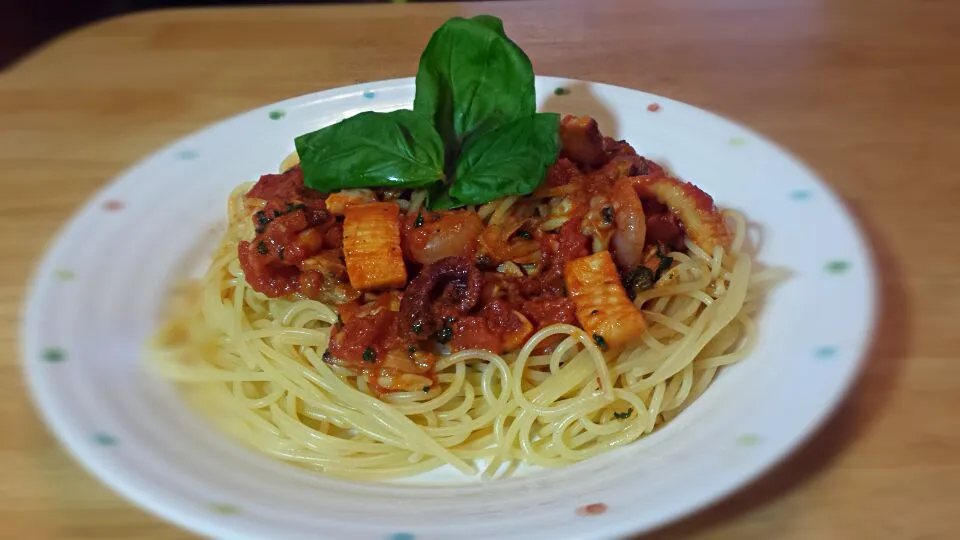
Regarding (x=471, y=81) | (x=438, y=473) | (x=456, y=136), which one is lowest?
(x=438, y=473)

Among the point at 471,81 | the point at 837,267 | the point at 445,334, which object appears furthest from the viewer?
the point at 471,81

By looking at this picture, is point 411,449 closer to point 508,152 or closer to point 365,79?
point 508,152

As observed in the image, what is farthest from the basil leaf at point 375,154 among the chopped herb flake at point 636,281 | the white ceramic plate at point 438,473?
the white ceramic plate at point 438,473

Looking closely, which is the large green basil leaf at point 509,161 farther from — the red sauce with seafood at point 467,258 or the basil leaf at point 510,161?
the red sauce with seafood at point 467,258

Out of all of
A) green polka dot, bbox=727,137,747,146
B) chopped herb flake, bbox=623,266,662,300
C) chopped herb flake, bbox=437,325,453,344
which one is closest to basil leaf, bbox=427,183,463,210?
chopped herb flake, bbox=437,325,453,344

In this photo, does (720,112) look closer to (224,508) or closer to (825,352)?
(825,352)

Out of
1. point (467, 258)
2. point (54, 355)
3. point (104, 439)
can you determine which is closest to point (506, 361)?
point (467, 258)
